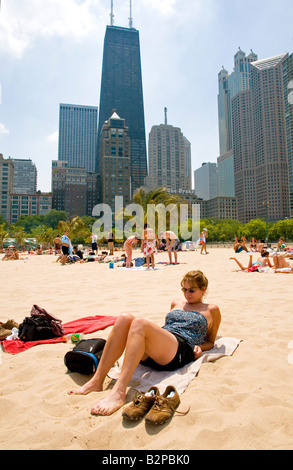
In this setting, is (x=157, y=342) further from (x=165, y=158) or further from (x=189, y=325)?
(x=165, y=158)

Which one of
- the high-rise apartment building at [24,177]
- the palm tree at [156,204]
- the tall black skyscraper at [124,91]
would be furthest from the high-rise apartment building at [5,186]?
the palm tree at [156,204]

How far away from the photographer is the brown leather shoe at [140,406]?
1671 mm

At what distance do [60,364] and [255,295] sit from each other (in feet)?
12.7

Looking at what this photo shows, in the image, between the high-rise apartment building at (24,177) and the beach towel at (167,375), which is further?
the high-rise apartment building at (24,177)

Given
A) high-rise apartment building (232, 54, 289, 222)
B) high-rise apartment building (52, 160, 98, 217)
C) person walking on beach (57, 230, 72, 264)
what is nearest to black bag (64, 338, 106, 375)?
person walking on beach (57, 230, 72, 264)

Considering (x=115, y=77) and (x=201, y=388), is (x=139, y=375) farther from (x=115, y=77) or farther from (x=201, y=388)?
(x=115, y=77)

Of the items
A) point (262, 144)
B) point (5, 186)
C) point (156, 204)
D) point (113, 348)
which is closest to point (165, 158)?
point (262, 144)

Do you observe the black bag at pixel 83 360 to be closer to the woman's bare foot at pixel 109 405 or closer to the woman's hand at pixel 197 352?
the woman's bare foot at pixel 109 405

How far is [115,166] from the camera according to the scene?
110 meters

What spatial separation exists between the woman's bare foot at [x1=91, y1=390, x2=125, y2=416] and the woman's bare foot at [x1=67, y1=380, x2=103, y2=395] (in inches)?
10.2

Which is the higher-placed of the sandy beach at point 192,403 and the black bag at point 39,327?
the black bag at point 39,327

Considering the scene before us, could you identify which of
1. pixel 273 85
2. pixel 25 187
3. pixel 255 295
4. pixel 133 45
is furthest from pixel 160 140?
pixel 255 295

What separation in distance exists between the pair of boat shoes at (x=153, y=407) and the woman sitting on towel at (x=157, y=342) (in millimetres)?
165

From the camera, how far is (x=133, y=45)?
164 metres
